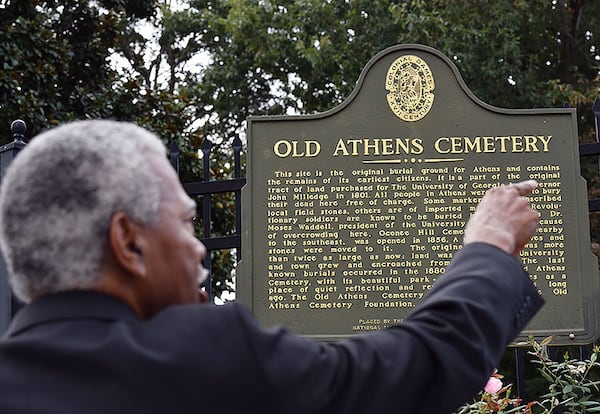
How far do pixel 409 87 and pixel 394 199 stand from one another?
2.75 feet

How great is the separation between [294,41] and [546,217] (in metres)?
10.4

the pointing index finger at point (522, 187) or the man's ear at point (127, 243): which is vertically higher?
the pointing index finger at point (522, 187)

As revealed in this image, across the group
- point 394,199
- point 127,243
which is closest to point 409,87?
point 394,199

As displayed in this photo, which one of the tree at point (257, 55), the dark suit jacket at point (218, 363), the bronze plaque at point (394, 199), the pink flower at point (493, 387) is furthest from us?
the tree at point (257, 55)

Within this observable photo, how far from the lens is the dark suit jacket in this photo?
4.90ft

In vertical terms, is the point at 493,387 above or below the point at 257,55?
below

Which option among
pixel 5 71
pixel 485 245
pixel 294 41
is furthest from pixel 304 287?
pixel 294 41

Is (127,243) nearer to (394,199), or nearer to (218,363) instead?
(218,363)

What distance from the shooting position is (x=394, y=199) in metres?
6.27

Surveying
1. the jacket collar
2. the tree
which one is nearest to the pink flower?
the jacket collar

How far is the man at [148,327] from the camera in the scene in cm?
150

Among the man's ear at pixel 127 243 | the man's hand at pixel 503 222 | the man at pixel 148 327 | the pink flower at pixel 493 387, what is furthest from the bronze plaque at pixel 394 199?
the man's ear at pixel 127 243

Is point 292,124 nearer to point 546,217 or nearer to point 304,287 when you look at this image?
point 304,287

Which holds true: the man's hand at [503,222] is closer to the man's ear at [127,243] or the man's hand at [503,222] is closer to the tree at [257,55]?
the man's ear at [127,243]
